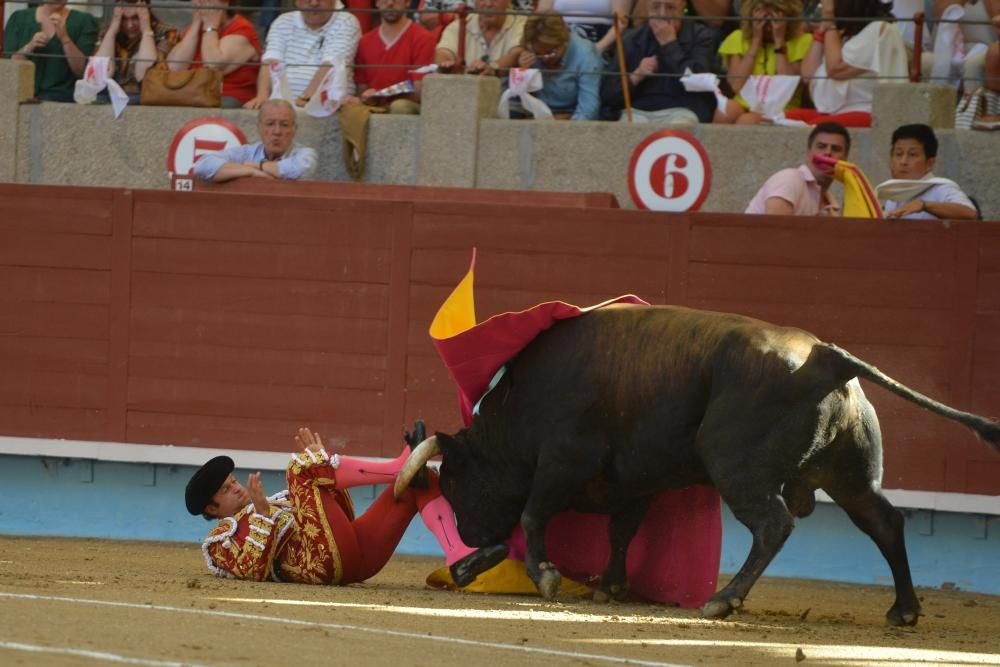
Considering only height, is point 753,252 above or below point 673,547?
above

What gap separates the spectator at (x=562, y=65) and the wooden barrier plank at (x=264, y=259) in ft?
5.98

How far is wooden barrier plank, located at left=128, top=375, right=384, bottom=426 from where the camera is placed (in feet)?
28.9

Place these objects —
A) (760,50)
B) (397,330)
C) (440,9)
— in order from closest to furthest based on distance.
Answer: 1. (397,330)
2. (760,50)
3. (440,9)

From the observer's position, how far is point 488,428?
6602 millimetres

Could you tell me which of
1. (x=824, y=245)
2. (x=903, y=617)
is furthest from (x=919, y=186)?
(x=903, y=617)

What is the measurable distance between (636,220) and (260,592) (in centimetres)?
337

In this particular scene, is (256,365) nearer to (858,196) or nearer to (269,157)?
(269,157)

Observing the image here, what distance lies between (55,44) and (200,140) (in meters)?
2.00

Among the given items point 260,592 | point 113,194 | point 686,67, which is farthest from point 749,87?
A: point 260,592

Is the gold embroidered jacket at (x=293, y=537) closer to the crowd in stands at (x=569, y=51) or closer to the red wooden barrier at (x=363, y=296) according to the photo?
the red wooden barrier at (x=363, y=296)

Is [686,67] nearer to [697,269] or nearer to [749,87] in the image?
[749,87]

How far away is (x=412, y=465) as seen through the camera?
6.46 meters

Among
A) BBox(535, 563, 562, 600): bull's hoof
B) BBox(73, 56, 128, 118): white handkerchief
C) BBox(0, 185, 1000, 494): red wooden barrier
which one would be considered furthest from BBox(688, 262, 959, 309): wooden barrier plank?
BBox(73, 56, 128, 118): white handkerchief

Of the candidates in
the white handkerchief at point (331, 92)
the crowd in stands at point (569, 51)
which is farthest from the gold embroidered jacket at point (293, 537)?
the white handkerchief at point (331, 92)
